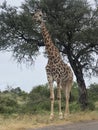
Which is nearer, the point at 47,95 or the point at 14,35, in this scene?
the point at 14,35

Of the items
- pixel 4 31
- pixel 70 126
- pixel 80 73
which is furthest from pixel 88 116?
pixel 4 31

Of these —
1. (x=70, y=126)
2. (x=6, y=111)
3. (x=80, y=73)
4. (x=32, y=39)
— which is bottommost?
(x=70, y=126)

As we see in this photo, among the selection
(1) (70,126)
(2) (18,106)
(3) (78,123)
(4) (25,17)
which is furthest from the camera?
(2) (18,106)

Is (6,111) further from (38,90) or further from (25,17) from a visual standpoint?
(38,90)

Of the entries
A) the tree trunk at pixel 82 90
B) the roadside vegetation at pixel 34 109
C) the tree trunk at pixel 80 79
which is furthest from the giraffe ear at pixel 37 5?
the roadside vegetation at pixel 34 109

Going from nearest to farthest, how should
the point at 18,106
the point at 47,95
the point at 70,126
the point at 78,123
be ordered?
1. the point at 70,126
2. the point at 78,123
3. the point at 18,106
4. the point at 47,95

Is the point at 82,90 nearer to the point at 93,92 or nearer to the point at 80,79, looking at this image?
the point at 80,79

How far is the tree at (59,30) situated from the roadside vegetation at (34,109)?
8.28ft

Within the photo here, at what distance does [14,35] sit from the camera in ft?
75.5

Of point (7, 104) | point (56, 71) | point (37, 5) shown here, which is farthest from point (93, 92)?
point (56, 71)

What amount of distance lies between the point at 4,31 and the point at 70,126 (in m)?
9.56

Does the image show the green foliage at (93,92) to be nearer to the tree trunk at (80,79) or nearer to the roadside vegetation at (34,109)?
the roadside vegetation at (34,109)

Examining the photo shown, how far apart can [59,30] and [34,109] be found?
189 inches

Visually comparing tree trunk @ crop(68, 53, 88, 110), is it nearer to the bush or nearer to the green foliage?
the bush
